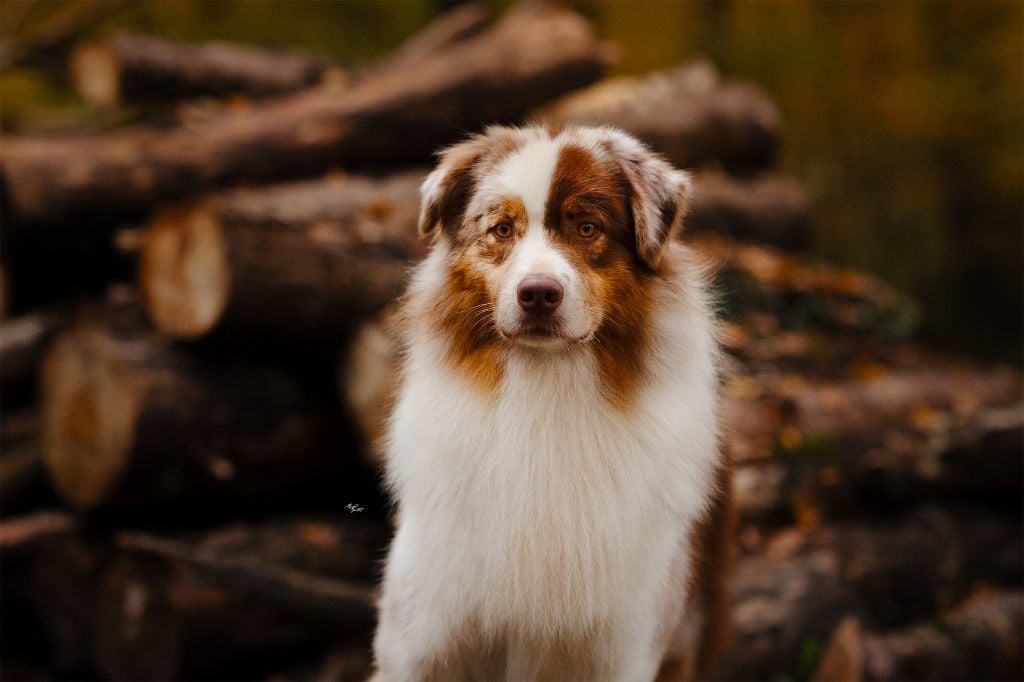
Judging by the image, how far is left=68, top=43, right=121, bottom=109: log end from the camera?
7879mm

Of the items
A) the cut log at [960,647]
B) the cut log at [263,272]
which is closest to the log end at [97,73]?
the cut log at [263,272]

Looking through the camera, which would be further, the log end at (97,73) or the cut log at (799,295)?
the log end at (97,73)

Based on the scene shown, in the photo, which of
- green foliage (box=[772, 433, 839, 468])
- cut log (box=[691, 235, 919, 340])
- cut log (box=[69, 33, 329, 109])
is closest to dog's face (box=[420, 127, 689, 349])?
green foliage (box=[772, 433, 839, 468])

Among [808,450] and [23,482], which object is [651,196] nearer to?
[808,450]

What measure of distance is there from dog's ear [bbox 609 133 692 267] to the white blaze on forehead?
0.26 metres

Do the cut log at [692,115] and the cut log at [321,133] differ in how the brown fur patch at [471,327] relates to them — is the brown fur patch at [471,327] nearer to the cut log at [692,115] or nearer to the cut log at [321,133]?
the cut log at [321,133]

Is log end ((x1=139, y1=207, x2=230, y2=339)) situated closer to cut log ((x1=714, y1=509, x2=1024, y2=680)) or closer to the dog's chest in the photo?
the dog's chest

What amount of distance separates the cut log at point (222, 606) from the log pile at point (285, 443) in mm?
15

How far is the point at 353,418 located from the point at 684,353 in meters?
2.73

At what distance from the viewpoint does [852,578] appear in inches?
197

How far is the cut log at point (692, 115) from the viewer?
27.3 ft

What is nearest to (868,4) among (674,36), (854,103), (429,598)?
(854,103)

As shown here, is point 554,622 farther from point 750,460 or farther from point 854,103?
point 854,103

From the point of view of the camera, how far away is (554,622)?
2752 mm
